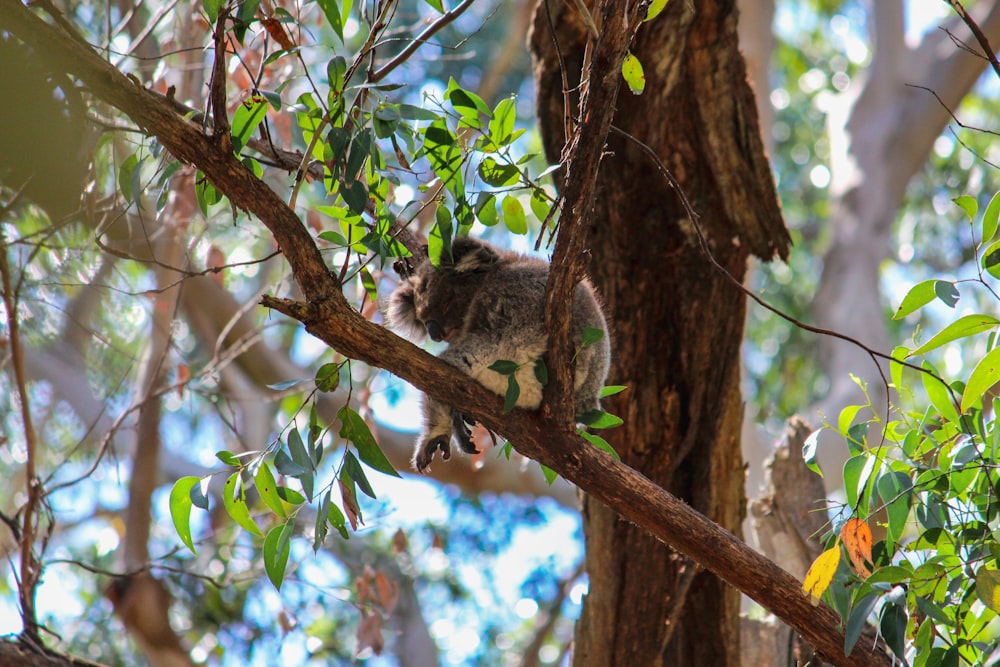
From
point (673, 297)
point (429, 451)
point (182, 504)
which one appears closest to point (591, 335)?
→ point (429, 451)

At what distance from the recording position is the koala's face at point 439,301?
9.07ft

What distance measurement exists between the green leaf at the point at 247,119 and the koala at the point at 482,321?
655mm

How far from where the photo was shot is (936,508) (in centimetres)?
229

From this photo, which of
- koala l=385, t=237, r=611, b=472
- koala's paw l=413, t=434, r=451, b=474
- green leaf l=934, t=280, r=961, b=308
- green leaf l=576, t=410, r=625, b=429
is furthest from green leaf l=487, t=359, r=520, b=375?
green leaf l=934, t=280, r=961, b=308

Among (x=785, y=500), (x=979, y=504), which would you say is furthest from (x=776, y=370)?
(x=979, y=504)

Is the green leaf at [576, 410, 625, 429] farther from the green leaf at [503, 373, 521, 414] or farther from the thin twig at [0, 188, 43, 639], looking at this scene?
the thin twig at [0, 188, 43, 639]

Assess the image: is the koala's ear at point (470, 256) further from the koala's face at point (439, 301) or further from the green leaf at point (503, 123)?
the green leaf at point (503, 123)

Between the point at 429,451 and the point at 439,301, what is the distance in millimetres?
470

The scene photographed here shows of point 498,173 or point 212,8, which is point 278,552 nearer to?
point 498,173

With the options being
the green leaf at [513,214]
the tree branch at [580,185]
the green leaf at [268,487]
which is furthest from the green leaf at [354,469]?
the green leaf at [513,214]

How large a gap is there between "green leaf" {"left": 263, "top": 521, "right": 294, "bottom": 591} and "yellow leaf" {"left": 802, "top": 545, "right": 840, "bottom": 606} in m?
1.23

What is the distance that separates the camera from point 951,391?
2.16 meters

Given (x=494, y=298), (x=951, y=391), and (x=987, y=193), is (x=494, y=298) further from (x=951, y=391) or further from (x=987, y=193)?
(x=987, y=193)

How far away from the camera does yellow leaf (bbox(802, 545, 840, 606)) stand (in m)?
2.15
